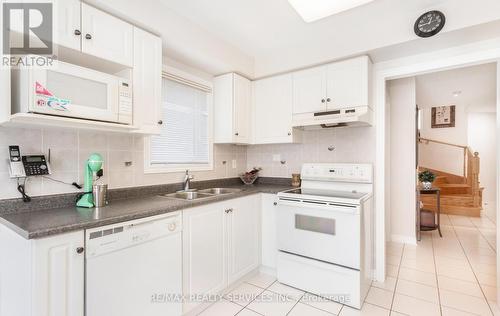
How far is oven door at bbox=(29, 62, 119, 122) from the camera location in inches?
51.8

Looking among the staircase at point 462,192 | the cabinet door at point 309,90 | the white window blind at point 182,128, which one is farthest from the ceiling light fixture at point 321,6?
the staircase at point 462,192

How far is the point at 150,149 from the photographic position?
227cm

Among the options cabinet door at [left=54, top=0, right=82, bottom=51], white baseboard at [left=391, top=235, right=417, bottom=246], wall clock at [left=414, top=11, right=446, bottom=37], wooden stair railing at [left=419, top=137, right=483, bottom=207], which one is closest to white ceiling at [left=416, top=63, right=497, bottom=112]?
wooden stair railing at [left=419, top=137, right=483, bottom=207]

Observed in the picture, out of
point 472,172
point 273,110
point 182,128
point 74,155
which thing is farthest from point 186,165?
point 472,172

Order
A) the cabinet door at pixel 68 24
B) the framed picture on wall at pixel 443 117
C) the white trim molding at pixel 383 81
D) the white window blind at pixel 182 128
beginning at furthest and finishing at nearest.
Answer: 1. the framed picture on wall at pixel 443 117
2. the white window blind at pixel 182 128
3. the white trim molding at pixel 383 81
4. the cabinet door at pixel 68 24

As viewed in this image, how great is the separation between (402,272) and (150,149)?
2868 millimetres

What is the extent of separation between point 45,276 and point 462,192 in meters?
7.27

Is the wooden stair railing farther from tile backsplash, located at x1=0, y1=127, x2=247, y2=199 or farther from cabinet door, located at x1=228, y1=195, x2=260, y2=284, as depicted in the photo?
tile backsplash, located at x1=0, y1=127, x2=247, y2=199

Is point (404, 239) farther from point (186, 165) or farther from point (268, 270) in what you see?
point (186, 165)

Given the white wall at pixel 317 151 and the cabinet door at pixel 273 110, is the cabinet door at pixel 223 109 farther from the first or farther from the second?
the white wall at pixel 317 151

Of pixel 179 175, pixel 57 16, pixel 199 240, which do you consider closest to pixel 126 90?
pixel 57 16

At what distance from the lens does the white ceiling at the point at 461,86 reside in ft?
11.1

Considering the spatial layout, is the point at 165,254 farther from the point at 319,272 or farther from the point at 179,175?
the point at 319,272

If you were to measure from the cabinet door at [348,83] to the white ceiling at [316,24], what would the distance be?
0.10 metres
